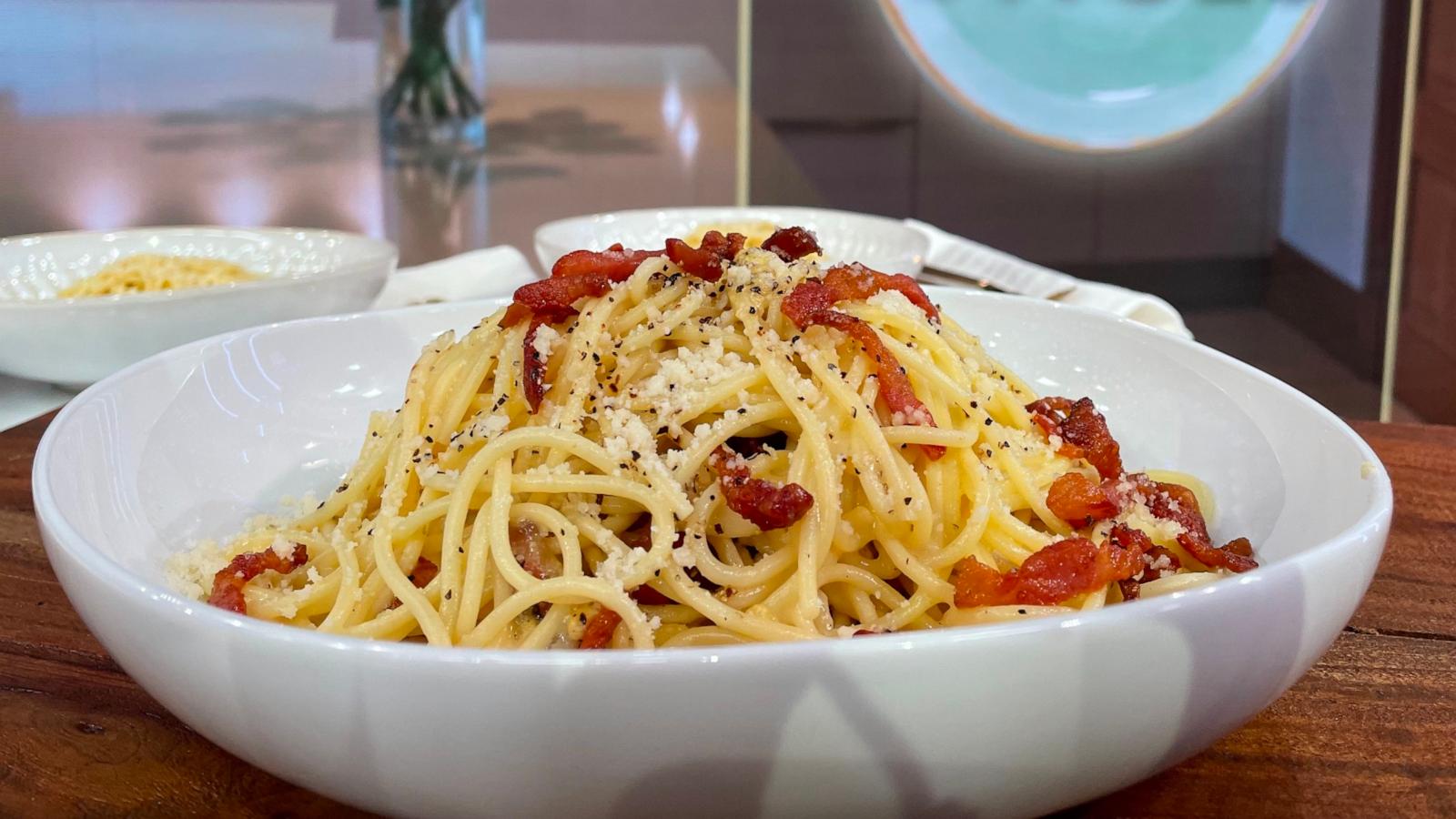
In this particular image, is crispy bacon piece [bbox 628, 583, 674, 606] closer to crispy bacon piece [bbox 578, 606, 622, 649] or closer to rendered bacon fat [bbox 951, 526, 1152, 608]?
crispy bacon piece [bbox 578, 606, 622, 649]

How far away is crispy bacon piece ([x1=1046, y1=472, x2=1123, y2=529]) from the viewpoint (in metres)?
1.13

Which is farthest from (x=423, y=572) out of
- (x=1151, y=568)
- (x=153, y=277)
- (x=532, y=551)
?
(x=153, y=277)

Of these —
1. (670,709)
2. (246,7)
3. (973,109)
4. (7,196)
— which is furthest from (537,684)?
(246,7)

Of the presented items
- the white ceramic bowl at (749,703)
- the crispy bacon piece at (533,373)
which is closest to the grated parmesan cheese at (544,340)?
the crispy bacon piece at (533,373)

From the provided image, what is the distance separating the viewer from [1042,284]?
2334 mm

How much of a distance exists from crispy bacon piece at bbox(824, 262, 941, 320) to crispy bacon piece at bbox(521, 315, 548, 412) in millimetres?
282

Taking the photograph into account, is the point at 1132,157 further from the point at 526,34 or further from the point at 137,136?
the point at 137,136

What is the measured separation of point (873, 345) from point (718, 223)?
1.55 m

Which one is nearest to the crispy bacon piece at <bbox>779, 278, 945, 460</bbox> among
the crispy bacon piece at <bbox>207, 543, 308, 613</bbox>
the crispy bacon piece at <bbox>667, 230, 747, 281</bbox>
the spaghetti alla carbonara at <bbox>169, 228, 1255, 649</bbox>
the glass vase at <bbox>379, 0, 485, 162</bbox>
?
the spaghetti alla carbonara at <bbox>169, 228, 1255, 649</bbox>

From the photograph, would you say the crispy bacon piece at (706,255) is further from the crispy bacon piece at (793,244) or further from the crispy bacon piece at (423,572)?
the crispy bacon piece at (423,572)

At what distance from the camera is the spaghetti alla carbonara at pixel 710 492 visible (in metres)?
0.99

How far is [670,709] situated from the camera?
0.61 meters

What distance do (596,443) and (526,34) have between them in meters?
4.99

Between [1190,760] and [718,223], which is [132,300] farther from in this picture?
[1190,760]
